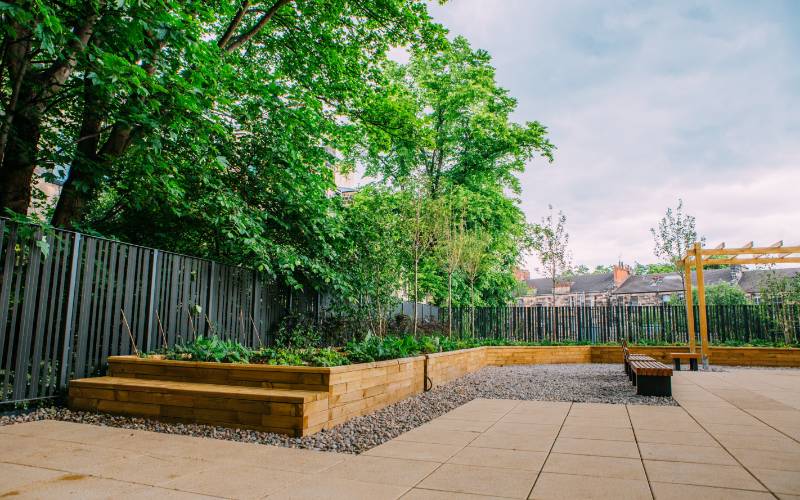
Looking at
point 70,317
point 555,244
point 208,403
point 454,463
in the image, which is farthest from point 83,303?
point 555,244

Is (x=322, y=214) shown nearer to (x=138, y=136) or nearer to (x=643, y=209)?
(x=138, y=136)

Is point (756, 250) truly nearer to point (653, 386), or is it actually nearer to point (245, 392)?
point (653, 386)

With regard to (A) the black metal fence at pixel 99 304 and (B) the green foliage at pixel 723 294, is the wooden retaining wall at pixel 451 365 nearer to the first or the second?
(A) the black metal fence at pixel 99 304

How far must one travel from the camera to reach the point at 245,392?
4570mm

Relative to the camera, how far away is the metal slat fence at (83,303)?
4.95m

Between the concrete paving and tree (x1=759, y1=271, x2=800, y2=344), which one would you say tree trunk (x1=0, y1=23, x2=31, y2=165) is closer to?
the concrete paving

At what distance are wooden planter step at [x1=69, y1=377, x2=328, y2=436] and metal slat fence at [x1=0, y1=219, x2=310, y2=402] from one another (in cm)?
48

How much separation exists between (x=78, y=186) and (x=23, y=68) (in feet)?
5.30

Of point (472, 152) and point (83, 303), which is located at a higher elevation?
point (472, 152)

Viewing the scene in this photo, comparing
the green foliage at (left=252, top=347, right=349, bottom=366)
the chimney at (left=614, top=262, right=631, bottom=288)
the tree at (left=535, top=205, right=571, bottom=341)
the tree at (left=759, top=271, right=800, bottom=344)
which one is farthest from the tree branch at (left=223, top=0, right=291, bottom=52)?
the chimney at (left=614, top=262, right=631, bottom=288)

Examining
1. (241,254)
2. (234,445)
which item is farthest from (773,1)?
(241,254)

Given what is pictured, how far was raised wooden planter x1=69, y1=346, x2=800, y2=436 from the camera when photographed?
438cm

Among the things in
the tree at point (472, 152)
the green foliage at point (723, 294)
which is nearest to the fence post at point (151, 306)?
the tree at point (472, 152)

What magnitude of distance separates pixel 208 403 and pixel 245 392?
1.38 feet
